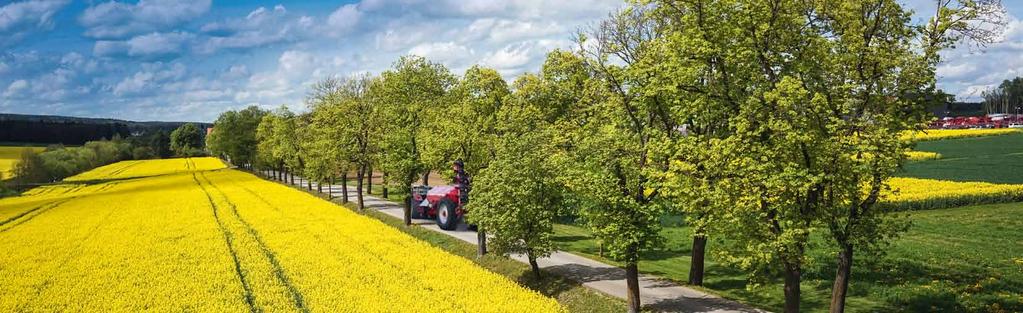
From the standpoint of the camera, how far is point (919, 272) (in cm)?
2191

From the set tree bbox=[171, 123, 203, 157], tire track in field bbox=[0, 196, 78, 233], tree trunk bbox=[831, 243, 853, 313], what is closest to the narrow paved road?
tree trunk bbox=[831, 243, 853, 313]

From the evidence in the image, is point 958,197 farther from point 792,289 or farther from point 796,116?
point 796,116

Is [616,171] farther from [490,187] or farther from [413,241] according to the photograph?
[413,241]

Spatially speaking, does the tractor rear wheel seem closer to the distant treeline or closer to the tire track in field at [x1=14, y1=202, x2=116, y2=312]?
the tire track in field at [x1=14, y1=202, x2=116, y2=312]

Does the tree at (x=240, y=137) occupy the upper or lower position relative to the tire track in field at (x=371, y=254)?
upper

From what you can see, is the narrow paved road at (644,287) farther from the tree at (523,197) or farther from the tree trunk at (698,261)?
the tree at (523,197)

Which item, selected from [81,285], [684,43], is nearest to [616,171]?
[684,43]

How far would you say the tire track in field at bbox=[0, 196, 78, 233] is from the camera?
1767 inches

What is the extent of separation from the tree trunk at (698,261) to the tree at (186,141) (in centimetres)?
17616

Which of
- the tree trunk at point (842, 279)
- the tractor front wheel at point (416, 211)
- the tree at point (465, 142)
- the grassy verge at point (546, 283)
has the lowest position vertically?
the grassy verge at point (546, 283)

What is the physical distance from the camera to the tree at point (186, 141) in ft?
567

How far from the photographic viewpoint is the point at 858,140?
14.0 m

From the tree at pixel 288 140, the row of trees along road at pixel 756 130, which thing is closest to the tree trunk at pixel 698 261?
the row of trees along road at pixel 756 130

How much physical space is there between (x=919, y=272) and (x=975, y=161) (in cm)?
4489
